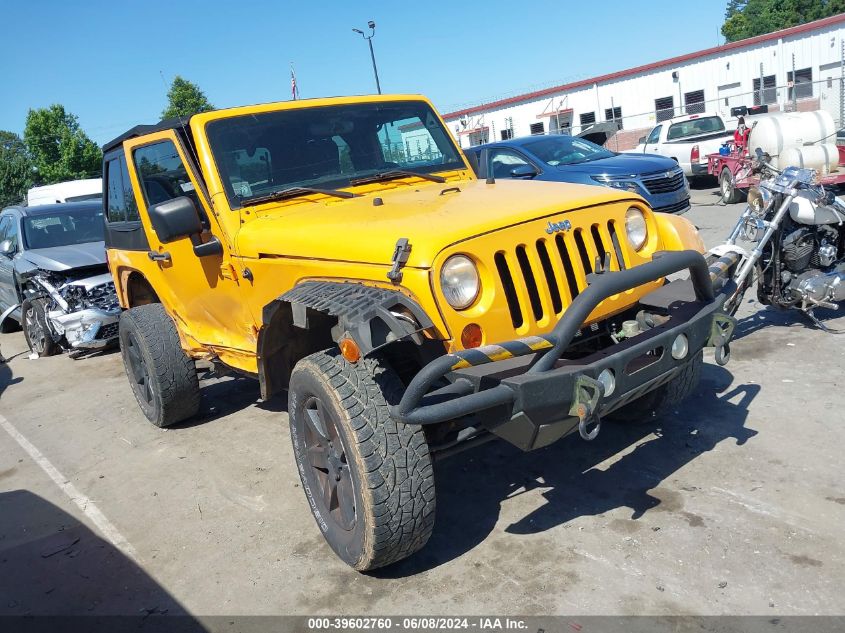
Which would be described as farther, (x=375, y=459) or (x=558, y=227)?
(x=558, y=227)

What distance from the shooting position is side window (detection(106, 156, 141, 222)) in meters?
5.31

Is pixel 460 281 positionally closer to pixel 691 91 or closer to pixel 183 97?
pixel 691 91

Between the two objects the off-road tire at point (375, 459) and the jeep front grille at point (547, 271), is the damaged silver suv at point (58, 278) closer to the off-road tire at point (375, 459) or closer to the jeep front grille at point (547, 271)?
the off-road tire at point (375, 459)

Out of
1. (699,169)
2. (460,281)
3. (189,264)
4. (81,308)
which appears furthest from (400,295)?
(699,169)

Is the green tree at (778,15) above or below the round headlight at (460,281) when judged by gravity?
above

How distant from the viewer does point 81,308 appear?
8.32 m

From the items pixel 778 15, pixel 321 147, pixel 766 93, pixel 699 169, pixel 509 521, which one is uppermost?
pixel 778 15

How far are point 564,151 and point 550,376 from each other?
31.6 feet

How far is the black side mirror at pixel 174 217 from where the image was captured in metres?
3.87

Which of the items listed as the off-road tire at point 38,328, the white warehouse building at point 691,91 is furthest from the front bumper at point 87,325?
the white warehouse building at point 691,91

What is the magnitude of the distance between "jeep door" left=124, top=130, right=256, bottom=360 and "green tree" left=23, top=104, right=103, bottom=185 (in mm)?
45792

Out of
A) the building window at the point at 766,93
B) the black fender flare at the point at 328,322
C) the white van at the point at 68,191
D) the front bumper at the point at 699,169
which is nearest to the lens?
the black fender flare at the point at 328,322

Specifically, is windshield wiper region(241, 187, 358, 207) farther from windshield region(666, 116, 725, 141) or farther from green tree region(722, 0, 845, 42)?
green tree region(722, 0, 845, 42)

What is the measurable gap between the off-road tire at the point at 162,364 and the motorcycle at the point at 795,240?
4016 millimetres
